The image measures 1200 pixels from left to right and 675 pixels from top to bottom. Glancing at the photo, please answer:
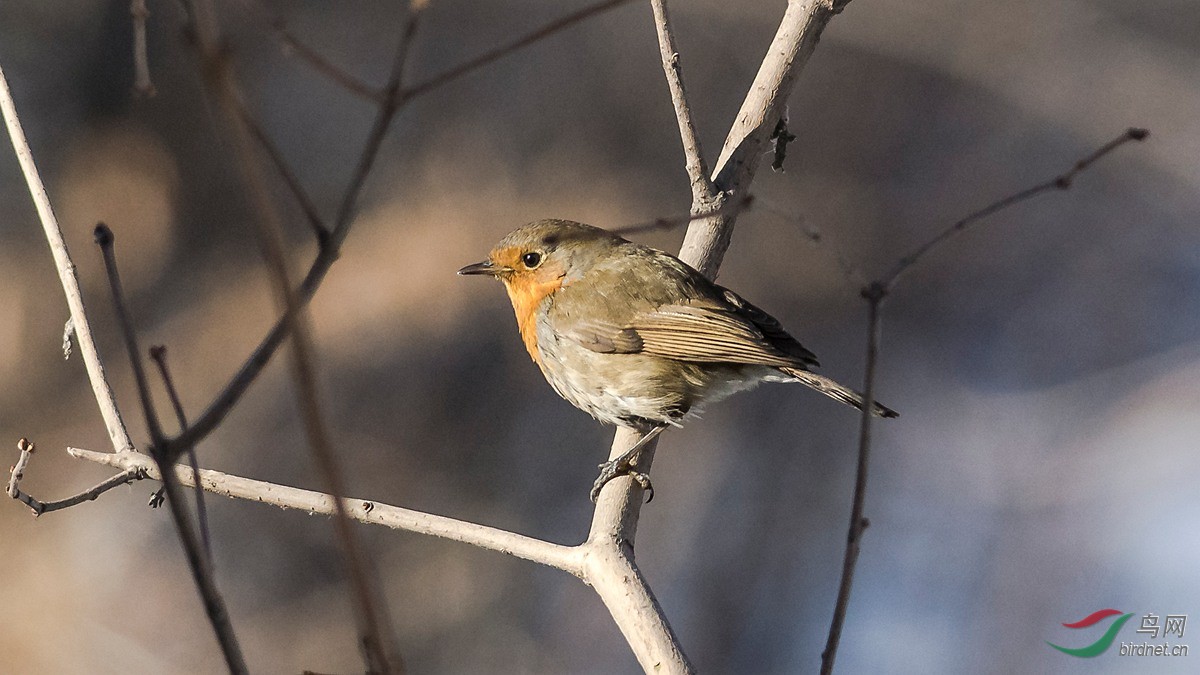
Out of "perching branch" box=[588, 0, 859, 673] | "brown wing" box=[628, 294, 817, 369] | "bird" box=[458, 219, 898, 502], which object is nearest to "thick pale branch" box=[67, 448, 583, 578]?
"perching branch" box=[588, 0, 859, 673]

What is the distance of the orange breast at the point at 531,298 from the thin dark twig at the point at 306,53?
1.91 metres

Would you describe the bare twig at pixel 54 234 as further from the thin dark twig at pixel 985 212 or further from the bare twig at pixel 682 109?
the bare twig at pixel 682 109

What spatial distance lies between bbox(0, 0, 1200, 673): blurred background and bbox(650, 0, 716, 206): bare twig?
262 centimetres

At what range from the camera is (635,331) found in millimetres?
3154

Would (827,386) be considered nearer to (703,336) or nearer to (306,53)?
(703,336)

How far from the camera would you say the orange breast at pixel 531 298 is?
3.30m

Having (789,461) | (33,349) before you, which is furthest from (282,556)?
(789,461)

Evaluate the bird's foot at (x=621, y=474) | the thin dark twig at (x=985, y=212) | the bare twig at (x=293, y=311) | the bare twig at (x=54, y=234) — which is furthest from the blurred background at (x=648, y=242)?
the bare twig at (x=293, y=311)

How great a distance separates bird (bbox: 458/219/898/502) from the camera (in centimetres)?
302

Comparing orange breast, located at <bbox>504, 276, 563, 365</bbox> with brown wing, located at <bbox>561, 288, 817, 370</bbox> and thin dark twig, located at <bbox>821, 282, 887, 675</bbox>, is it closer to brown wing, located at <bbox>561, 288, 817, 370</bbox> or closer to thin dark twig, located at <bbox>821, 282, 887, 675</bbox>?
brown wing, located at <bbox>561, 288, 817, 370</bbox>

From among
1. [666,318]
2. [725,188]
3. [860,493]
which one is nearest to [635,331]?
[666,318]

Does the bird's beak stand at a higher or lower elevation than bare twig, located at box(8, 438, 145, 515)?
higher

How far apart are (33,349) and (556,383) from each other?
136 inches

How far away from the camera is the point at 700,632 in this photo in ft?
18.1
